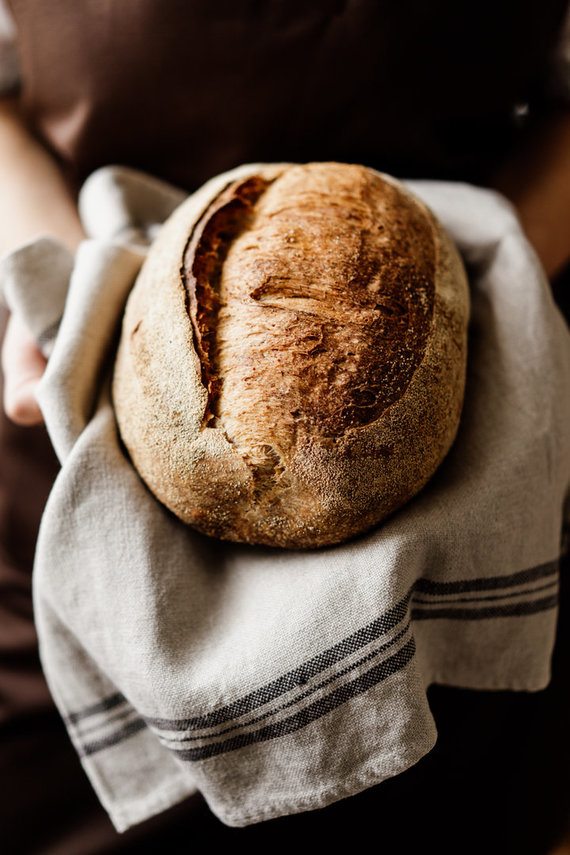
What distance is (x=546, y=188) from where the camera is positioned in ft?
2.89

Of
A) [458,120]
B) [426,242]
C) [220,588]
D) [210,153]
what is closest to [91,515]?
[220,588]

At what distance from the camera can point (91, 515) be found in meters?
0.56

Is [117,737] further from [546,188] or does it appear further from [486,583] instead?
[546,188]

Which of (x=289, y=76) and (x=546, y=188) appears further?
(x=546, y=188)

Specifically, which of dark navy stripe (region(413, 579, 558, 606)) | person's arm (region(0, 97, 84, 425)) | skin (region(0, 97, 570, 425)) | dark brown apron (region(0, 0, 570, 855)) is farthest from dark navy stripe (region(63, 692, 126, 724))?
person's arm (region(0, 97, 84, 425))

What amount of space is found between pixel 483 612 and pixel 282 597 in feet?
0.66

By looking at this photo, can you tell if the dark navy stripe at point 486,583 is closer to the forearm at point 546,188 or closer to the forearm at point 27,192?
the forearm at point 546,188

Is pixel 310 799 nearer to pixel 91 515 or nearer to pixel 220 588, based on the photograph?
pixel 220 588

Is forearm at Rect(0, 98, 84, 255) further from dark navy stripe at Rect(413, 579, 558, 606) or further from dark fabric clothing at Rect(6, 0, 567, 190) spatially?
dark navy stripe at Rect(413, 579, 558, 606)

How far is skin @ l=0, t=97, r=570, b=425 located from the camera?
874 mm

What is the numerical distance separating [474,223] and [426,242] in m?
0.16

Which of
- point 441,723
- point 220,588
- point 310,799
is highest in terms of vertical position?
point 220,588

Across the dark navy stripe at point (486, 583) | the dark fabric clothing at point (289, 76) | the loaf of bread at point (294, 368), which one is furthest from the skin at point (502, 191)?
the dark navy stripe at point (486, 583)

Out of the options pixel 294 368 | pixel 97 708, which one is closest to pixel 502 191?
pixel 294 368
